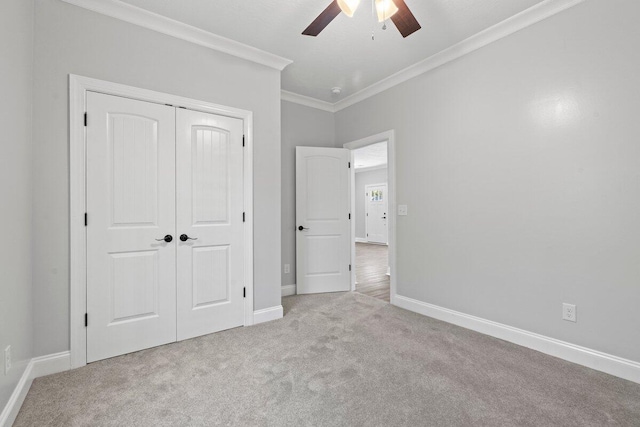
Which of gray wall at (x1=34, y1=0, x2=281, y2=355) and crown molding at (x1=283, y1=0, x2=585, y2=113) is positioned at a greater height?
crown molding at (x1=283, y1=0, x2=585, y2=113)

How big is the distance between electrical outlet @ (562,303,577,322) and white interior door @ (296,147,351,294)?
243 cm

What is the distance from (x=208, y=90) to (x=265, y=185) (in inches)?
41.1

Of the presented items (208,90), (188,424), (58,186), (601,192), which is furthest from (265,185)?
(601,192)

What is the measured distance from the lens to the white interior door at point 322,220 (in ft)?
13.0

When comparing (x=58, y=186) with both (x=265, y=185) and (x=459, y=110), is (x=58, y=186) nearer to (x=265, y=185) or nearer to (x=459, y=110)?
(x=265, y=185)

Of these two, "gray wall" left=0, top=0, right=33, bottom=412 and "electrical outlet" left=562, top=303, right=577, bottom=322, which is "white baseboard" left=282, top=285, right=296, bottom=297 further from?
"electrical outlet" left=562, top=303, right=577, bottom=322

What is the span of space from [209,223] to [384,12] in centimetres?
218

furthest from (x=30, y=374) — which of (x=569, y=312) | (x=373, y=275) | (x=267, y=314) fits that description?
(x=373, y=275)

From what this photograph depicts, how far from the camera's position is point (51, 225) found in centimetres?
203

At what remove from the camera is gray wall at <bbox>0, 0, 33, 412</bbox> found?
1.49 m

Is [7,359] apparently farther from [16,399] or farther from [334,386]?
[334,386]

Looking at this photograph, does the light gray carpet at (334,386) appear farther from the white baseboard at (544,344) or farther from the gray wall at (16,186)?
the gray wall at (16,186)

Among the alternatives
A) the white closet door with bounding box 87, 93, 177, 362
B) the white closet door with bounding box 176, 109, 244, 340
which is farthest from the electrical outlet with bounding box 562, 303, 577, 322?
the white closet door with bounding box 87, 93, 177, 362

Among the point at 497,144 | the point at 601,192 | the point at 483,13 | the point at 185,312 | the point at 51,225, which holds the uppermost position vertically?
the point at 483,13
